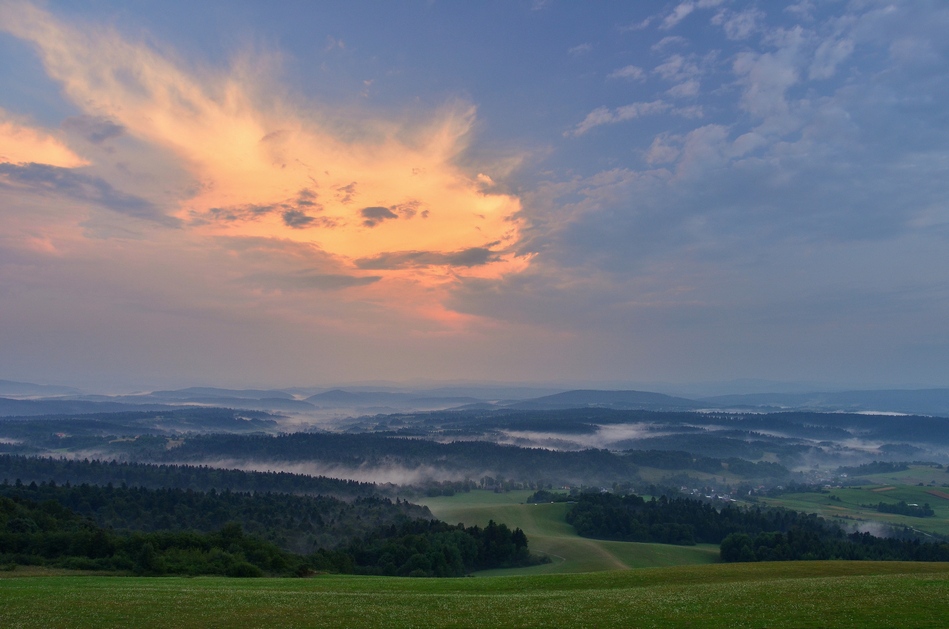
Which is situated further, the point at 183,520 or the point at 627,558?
the point at 183,520

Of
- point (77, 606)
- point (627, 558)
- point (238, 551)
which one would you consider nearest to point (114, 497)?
point (238, 551)

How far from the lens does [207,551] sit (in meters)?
77.1

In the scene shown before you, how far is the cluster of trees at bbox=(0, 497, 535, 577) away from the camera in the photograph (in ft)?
214

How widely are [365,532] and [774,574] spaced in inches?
4627

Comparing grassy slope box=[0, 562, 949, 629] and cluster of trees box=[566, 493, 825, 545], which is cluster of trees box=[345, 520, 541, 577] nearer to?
cluster of trees box=[566, 493, 825, 545]

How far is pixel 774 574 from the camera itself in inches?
1977

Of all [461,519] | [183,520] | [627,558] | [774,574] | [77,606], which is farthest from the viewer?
[461,519]

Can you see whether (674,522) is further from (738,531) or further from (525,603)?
(525,603)

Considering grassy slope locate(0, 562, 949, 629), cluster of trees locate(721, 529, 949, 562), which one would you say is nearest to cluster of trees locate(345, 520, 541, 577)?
cluster of trees locate(721, 529, 949, 562)

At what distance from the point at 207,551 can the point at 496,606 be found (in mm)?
60655

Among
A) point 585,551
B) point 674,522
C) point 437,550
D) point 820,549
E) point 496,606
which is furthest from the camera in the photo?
point 674,522

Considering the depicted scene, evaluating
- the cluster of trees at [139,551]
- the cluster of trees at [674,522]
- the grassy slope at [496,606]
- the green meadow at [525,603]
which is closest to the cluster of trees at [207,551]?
the cluster of trees at [139,551]

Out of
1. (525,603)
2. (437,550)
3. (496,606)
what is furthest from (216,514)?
(496,606)

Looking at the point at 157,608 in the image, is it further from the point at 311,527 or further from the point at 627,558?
the point at 311,527
